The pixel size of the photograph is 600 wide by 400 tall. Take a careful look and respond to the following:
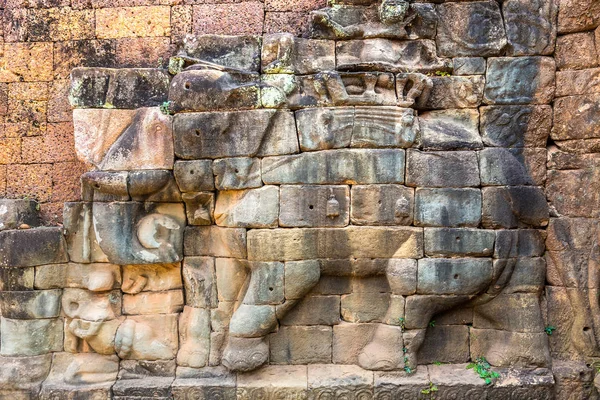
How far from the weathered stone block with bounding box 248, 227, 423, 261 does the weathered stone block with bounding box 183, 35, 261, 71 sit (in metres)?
1.85

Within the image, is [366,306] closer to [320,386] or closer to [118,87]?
[320,386]

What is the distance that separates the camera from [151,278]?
6086 mm

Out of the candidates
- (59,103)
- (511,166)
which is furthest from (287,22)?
(511,166)

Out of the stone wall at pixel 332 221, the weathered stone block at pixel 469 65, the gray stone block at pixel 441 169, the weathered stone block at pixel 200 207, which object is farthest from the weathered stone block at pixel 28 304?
the weathered stone block at pixel 469 65

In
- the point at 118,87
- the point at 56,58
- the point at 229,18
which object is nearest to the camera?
the point at 118,87

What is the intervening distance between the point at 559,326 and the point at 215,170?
415 centimetres

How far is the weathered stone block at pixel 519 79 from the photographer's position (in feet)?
19.3

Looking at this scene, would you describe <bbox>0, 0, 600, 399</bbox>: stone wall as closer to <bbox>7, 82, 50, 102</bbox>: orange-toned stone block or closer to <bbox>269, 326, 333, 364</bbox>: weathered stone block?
<bbox>269, 326, 333, 364</bbox>: weathered stone block

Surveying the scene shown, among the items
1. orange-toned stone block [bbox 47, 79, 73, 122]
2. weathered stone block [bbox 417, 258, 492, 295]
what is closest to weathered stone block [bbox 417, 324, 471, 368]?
weathered stone block [bbox 417, 258, 492, 295]

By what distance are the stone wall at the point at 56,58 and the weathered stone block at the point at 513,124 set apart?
3.22 metres

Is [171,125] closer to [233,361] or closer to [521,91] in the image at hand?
[233,361]

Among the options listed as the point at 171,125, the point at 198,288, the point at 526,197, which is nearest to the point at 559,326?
the point at 526,197

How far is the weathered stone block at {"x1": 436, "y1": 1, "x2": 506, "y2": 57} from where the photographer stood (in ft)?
19.3

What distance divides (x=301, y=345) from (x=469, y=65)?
358 centimetres
